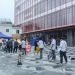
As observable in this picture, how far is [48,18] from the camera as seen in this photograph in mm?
64688

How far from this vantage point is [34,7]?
75.4 meters

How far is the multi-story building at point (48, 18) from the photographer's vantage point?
53.5m

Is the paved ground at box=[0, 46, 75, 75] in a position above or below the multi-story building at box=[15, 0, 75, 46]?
below

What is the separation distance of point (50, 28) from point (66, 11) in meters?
7.86

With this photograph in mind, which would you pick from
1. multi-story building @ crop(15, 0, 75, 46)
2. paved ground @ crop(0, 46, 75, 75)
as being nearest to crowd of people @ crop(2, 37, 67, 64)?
paved ground @ crop(0, 46, 75, 75)

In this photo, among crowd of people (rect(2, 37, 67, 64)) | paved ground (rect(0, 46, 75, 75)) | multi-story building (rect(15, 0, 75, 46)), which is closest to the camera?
paved ground (rect(0, 46, 75, 75))

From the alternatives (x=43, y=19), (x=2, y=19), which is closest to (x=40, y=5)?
(x=43, y=19)

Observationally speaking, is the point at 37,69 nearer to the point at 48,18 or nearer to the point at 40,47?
the point at 40,47

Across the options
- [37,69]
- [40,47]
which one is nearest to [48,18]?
[40,47]

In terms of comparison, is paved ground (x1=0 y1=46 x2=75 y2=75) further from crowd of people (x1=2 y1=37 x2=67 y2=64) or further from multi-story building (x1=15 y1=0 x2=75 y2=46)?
multi-story building (x1=15 y1=0 x2=75 y2=46)

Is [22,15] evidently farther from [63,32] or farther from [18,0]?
[63,32]

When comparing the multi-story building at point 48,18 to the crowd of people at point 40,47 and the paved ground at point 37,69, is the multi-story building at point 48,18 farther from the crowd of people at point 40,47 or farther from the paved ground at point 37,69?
the paved ground at point 37,69

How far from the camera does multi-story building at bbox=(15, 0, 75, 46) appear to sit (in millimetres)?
53500

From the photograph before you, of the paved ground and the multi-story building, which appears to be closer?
the paved ground
